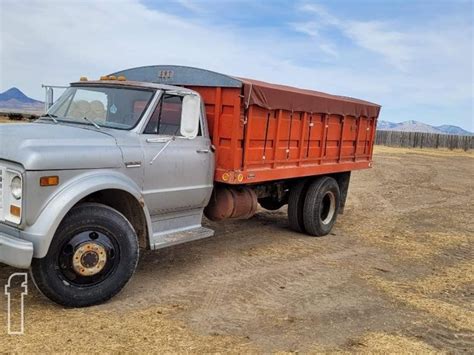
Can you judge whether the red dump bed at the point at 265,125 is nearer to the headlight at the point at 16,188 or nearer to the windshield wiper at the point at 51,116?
the windshield wiper at the point at 51,116

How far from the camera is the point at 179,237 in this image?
18.9ft

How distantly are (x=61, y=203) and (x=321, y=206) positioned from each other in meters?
5.02

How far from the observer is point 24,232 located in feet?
14.4

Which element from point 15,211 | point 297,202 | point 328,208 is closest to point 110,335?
point 15,211

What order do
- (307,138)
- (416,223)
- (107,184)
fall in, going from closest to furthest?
1. (107,184)
2. (307,138)
3. (416,223)

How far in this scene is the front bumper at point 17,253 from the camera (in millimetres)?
4230

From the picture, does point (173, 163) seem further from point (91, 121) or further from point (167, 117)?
point (91, 121)

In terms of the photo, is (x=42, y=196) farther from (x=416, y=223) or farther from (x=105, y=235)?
(x=416, y=223)

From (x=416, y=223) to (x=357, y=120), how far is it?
255cm

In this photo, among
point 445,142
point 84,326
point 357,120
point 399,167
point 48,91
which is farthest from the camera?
point 445,142

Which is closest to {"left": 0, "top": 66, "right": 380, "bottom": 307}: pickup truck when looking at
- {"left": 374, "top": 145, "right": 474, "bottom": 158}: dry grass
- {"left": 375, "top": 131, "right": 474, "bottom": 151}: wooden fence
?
{"left": 374, "top": 145, "right": 474, "bottom": 158}: dry grass

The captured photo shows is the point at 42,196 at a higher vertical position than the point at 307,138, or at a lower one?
lower

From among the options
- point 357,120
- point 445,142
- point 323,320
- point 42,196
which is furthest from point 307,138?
point 445,142
